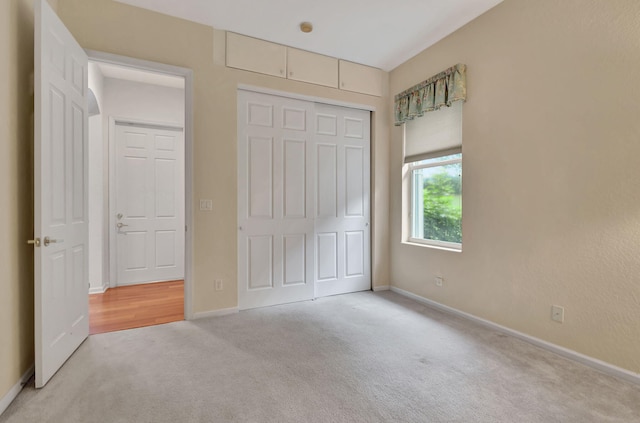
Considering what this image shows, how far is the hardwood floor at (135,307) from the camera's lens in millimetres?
3013

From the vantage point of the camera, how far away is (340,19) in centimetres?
300

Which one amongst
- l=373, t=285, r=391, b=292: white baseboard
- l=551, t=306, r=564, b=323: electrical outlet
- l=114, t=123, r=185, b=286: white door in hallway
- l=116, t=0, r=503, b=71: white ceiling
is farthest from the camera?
l=114, t=123, r=185, b=286: white door in hallway

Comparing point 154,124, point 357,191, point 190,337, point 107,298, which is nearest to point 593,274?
point 357,191

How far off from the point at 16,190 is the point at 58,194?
0.67ft

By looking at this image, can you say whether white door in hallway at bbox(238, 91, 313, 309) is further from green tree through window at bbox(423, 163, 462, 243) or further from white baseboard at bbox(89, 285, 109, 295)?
white baseboard at bbox(89, 285, 109, 295)

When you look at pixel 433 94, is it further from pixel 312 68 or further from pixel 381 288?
pixel 381 288

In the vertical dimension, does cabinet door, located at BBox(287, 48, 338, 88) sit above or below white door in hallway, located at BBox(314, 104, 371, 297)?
above

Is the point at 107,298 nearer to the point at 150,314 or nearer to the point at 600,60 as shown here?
the point at 150,314

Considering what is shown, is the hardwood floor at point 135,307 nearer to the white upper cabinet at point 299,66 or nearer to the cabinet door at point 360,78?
the white upper cabinet at point 299,66

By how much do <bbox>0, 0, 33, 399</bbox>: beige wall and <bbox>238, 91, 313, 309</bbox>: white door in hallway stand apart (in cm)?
166

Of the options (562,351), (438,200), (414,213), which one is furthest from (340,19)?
(562,351)

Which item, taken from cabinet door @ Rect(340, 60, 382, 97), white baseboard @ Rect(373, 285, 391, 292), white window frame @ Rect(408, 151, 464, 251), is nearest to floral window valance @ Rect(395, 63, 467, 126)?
cabinet door @ Rect(340, 60, 382, 97)

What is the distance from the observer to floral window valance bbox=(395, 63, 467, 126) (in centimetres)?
305

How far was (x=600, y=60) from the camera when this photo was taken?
2.13m
